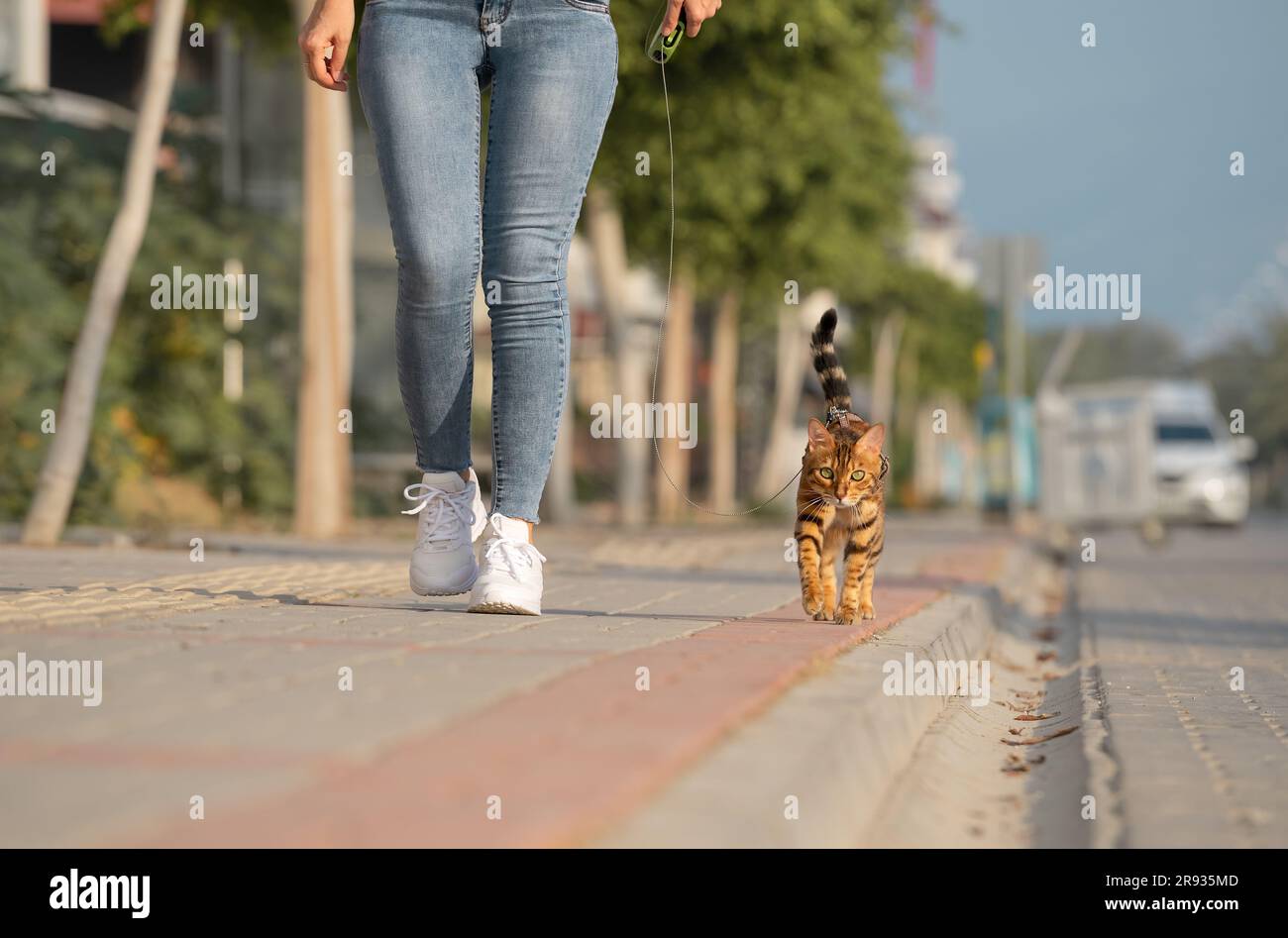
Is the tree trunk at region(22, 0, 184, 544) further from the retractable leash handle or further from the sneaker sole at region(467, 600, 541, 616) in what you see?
the sneaker sole at region(467, 600, 541, 616)

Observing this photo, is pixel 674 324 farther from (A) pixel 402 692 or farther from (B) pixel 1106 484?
(A) pixel 402 692

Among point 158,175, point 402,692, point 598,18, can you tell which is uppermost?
point 158,175

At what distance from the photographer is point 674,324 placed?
97.3 feet

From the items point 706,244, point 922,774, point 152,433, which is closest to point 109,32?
point 152,433

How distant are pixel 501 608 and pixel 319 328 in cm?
980

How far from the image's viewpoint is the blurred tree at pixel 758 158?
17.5 metres

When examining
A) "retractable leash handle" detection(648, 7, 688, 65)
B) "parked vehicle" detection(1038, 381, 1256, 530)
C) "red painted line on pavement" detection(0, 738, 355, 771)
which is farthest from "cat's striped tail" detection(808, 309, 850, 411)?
"parked vehicle" detection(1038, 381, 1256, 530)

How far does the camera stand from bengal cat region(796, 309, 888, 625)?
6258mm

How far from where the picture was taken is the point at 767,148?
23.7m

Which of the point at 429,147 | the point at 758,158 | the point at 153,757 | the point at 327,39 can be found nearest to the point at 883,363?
the point at 758,158

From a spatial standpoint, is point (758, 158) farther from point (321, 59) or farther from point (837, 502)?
point (321, 59)

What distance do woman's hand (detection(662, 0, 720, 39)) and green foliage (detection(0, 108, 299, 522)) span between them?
34.9ft

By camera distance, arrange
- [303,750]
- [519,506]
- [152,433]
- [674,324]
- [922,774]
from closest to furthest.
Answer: [303,750], [922,774], [519,506], [152,433], [674,324]
